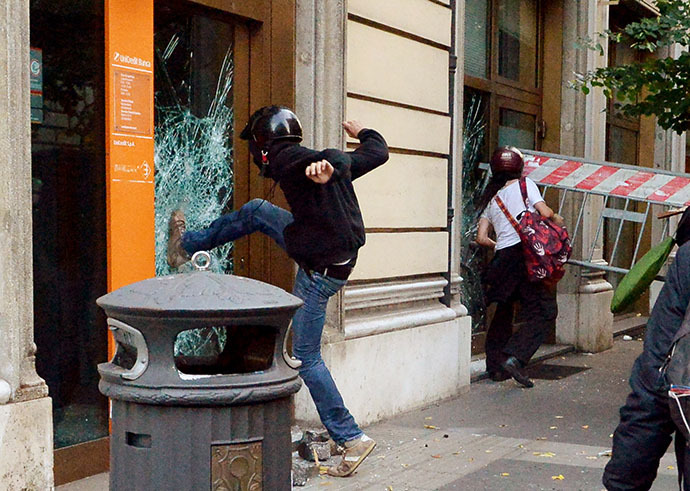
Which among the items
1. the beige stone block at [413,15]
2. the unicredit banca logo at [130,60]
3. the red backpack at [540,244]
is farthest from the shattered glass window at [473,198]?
the unicredit banca logo at [130,60]

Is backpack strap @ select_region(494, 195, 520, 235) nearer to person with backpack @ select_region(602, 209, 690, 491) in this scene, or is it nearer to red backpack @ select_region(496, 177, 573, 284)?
red backpack @ select_region(496, 177, 573, 284)

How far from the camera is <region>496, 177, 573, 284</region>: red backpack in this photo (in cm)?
820

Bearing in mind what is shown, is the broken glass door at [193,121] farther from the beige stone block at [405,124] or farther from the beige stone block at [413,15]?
the beige stone block at [413,15]

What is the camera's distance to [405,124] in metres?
7.46

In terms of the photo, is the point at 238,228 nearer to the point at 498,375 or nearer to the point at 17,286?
the point at 17,286

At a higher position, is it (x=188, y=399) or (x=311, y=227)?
(x=311, y=227)

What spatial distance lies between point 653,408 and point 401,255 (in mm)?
4219

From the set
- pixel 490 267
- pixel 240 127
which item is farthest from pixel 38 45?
pixel 490 267

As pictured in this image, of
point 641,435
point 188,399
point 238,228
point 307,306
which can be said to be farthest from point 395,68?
point 188,399

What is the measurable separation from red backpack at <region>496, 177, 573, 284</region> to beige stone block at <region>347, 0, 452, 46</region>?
157 cm

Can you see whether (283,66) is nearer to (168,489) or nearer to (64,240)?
(64,240)

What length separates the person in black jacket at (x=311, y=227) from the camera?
512 centimetres

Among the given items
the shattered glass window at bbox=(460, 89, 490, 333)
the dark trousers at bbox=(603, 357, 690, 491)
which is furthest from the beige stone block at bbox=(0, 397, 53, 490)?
the shattered glass window at bbox=(460, 89, 490, 333)

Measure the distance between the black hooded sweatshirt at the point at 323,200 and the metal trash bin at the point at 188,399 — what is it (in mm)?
2154
